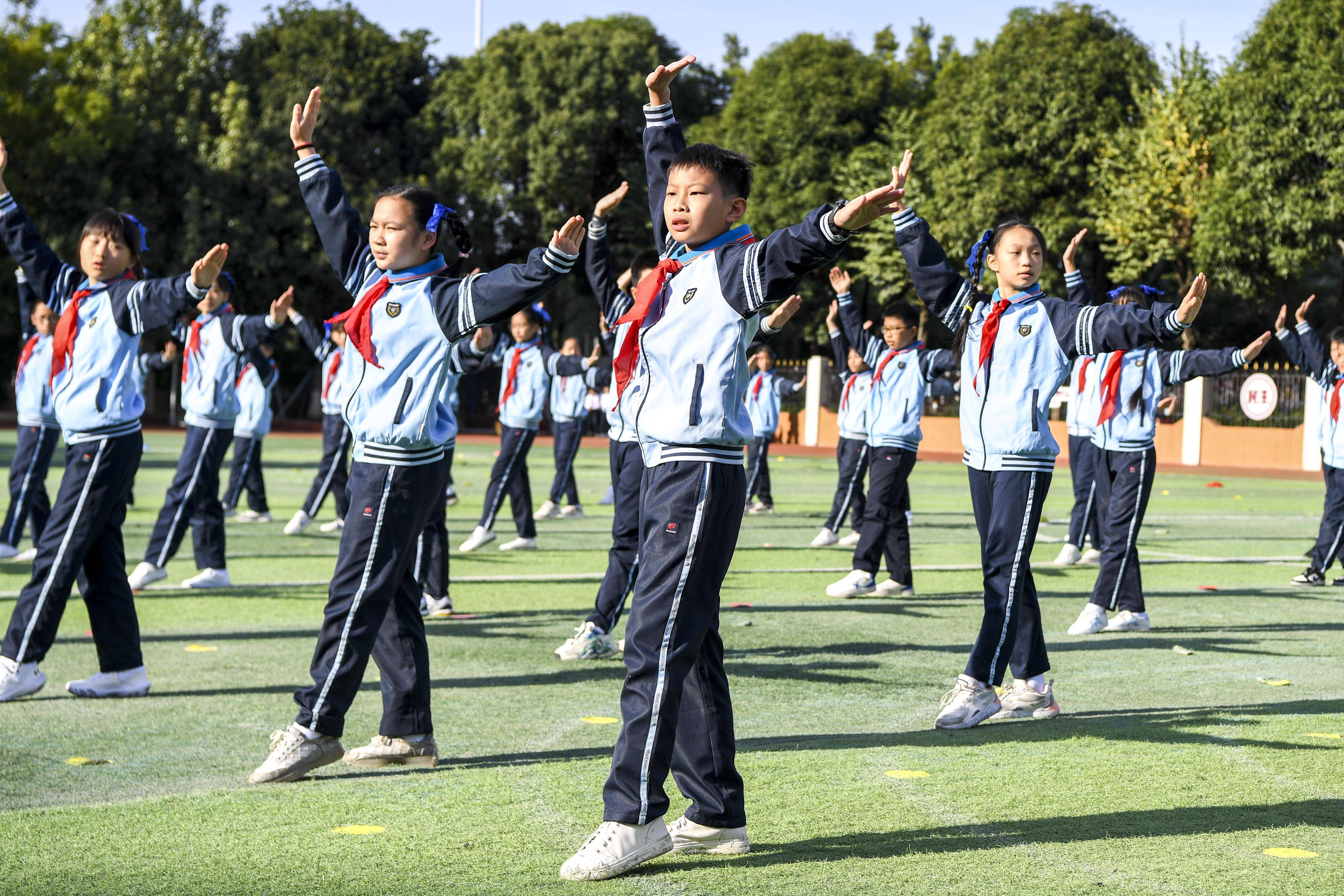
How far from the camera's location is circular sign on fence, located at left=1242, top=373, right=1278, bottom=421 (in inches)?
1154

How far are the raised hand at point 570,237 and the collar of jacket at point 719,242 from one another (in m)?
0.38

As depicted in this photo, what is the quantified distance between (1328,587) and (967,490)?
10.7 m

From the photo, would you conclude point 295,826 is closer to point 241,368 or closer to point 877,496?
point 877,496

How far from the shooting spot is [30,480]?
32.5 ft

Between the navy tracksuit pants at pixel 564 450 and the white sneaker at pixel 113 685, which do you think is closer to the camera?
the white sneaker at pixel 113 685

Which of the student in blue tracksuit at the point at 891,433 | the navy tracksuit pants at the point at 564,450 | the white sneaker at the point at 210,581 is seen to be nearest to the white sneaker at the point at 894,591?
the student in blue tracksuit at the point at 891,433

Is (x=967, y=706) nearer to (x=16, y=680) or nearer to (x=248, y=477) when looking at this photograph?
(x=16, y=680)

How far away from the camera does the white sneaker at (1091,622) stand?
313 inches

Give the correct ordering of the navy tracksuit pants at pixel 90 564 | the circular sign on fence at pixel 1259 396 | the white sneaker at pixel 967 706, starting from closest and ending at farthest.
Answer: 1. the white sneaker at pixel 967 706
2. the navy tracksuit pants at pixel 90 564
3. the circular sign on fence at pixel 1259 396

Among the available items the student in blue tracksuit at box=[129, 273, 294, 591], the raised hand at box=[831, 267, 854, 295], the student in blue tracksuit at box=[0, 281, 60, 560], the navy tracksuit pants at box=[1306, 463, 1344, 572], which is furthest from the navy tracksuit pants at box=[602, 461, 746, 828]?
the navy tracksuit pants at box=[1306, 463, 1344, 572]

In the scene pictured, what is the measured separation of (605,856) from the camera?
3633 millimetres

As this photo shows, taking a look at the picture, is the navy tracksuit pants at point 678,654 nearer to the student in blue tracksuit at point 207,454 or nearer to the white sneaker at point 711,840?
the white sneaker at point 711,840

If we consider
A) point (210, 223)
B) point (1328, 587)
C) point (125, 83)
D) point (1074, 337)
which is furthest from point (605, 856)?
point (125, 83)

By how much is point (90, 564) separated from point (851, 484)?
298 inches
